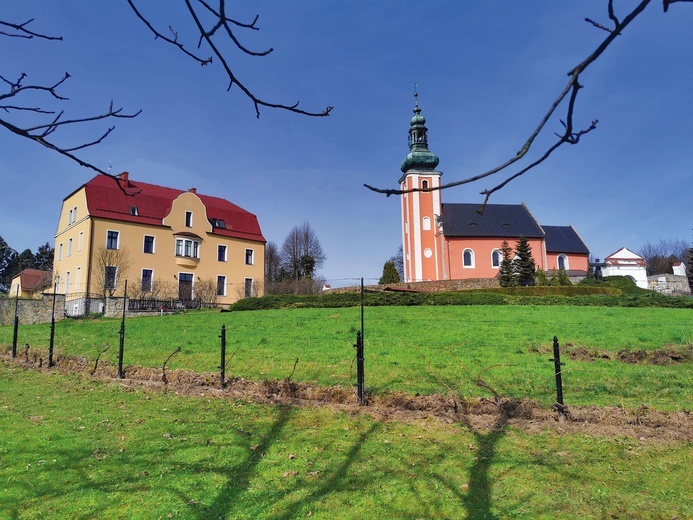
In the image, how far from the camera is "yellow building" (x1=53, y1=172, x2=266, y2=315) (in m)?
31.9

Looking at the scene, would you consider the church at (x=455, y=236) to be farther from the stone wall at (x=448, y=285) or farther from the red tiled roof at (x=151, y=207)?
the red tiled roof at (x=151, y=207)

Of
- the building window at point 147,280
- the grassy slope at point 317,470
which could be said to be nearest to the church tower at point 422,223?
the building window at point 147,280

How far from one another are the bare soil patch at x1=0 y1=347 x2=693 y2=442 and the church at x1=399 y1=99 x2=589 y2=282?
1550 inches

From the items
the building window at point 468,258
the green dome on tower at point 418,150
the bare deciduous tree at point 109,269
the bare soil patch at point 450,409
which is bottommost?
the bare soil patch at point 450,409

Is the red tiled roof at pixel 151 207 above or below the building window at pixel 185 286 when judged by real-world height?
above

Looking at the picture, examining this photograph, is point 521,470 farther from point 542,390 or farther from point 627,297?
point 627,297

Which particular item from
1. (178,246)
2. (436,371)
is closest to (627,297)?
(436,371)

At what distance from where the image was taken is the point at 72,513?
3.79 m

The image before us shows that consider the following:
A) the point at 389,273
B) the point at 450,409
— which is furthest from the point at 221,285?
the point at 450,409

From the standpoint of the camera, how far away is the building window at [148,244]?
34469 millimetres

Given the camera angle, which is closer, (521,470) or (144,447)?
(521,470)

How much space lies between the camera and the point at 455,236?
154 feet

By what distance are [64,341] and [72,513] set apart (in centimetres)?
1401

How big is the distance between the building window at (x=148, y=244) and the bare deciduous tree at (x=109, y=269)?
5.83 ft
